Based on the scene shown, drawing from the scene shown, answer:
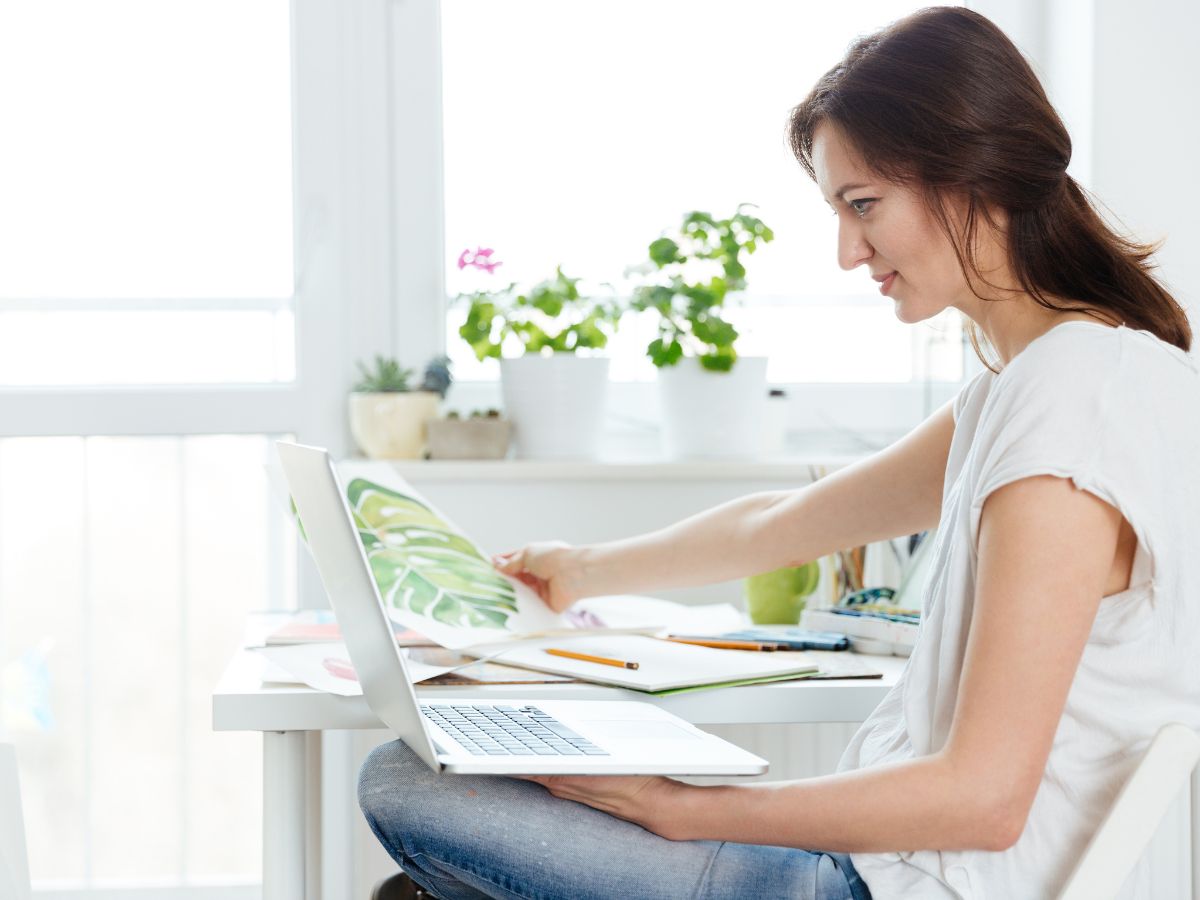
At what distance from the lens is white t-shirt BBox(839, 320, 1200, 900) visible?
84 cm

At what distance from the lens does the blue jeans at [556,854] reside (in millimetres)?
884

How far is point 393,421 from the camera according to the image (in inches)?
Answer: 70.2

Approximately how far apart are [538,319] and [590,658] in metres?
0.73

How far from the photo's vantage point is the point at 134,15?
6.07 feet

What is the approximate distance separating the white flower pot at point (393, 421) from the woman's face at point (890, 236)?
2.86ft

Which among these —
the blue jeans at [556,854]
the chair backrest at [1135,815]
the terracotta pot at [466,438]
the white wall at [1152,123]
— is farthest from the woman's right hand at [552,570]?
the white wall at [1152,123]

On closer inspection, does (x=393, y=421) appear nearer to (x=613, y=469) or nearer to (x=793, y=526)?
(x=613, y=469)

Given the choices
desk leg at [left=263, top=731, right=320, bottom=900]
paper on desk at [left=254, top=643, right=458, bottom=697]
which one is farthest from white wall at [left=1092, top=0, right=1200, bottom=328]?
desk leg at [left=263, top=731, right=320, bottom=900]

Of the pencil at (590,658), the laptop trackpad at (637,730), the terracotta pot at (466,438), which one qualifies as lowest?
the pencil at (590,658)

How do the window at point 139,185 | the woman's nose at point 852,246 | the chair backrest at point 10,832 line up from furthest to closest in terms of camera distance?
the window at point 139,185
the chair backrest at point 10,832
the woman's nose at point 852,246

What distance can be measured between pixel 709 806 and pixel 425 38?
137 centimetres

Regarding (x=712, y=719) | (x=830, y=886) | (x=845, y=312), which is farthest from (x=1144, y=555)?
(x=845, y=312)

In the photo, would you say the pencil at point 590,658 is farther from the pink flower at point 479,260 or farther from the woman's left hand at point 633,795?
the pink flower at point 479,260

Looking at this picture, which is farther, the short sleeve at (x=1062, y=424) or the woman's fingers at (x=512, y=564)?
the woman's fingers at (x=512, y=564)
